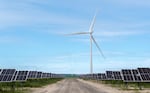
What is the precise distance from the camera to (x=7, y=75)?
6562 cm

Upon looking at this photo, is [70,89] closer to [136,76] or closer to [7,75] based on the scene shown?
[7,75]

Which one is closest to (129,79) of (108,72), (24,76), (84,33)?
(24,76)

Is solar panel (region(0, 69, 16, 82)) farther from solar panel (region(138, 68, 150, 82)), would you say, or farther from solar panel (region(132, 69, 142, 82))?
solar panel (region(138, 68, 150, 82))

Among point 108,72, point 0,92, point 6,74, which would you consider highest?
point 108,72

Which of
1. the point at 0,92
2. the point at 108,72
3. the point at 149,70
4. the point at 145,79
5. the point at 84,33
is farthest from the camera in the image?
the point at 84,33

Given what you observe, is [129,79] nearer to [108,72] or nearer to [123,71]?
[123,71]

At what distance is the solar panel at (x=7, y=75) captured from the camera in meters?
62.9

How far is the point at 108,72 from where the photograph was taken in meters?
111

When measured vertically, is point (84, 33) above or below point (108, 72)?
above

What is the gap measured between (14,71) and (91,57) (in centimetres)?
5606

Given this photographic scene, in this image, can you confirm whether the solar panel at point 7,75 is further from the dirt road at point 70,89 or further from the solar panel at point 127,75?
the solar panel at point 127,75

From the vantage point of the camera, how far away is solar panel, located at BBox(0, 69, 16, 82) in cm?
6288

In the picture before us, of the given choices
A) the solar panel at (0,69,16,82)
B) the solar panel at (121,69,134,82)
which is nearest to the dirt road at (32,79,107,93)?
the solar panel at (0,69,16,82)

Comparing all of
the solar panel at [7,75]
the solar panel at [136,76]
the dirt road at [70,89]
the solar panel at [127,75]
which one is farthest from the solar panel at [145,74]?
the solar panel at [7,75]
